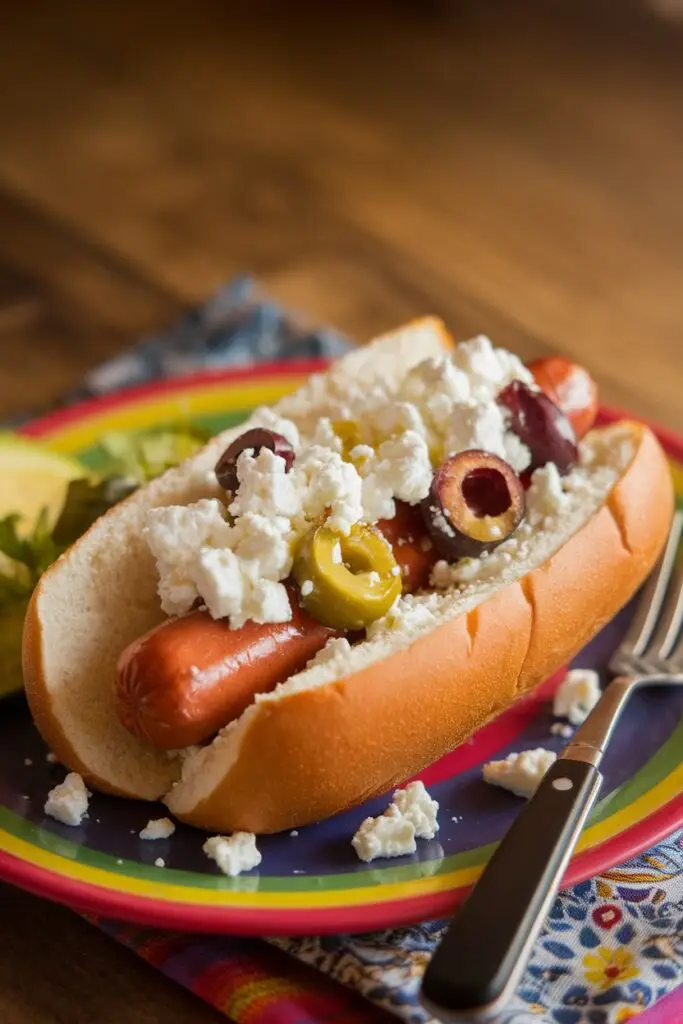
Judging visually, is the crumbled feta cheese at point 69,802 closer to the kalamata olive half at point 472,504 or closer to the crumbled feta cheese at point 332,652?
the crumbled feta cheese at point 332,652

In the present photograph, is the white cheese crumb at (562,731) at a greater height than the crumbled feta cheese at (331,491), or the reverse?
the crumbled feta cheese at (331,491)

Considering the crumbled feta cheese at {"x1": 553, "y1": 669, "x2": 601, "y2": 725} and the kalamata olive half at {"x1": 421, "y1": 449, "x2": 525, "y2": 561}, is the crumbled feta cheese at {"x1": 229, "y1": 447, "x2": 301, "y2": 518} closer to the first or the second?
the kalamata olive half at {"x1": 421, "y1": 449, "x2": 525, "y2": 561}

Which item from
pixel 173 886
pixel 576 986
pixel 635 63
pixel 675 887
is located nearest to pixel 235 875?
pixel 173 886

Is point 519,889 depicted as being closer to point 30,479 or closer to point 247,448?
point 247,448

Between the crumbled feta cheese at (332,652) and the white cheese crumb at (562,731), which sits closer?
the crumbled feta cheese at (332,652)

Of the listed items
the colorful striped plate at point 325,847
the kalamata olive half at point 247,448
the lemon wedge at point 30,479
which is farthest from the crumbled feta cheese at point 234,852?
the lemon wedge at point 30,479
